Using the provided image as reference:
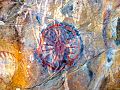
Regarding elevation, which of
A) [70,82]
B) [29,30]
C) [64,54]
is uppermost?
[29,30]

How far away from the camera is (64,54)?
4.64 metres

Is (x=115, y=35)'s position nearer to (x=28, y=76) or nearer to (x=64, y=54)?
(x=64, y=54)

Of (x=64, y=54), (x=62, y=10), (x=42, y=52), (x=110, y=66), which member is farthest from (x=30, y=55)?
(x=110, y=66)

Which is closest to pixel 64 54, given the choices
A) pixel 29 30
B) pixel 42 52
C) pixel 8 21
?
pixel 42 52

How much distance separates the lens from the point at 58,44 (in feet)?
15.1

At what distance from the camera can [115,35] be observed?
469cm

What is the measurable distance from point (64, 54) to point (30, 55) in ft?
1.56

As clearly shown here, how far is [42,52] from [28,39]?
27 centimetres

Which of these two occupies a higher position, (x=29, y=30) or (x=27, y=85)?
(x=29, y=30)

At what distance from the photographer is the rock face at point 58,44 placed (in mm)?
4559

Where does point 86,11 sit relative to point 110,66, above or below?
above

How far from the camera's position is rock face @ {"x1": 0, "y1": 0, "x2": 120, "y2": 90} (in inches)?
179

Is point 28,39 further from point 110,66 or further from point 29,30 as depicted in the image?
point 110,66

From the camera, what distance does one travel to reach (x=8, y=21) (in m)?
4.56
